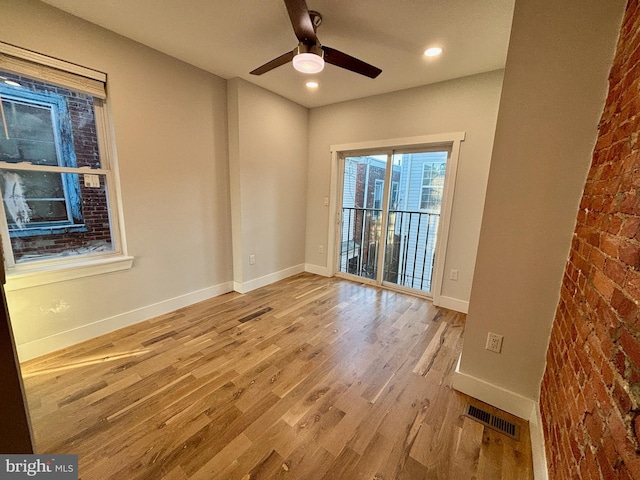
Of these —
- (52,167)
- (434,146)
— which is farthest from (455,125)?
(52,167)

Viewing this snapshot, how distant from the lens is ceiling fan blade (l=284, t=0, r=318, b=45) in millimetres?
1324

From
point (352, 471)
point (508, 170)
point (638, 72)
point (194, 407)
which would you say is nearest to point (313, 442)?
point (352, 471)

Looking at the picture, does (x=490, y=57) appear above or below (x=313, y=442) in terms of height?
above

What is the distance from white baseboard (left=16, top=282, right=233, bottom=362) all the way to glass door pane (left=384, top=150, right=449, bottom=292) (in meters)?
2.44

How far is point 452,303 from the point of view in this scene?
9.47 ft

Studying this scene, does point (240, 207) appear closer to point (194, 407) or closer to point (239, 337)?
point (239, 337)

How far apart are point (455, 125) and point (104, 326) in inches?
154

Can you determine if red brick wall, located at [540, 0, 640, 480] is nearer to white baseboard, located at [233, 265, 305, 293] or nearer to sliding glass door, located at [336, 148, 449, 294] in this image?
sliding glass door, located at [336, 148, 449, 294]

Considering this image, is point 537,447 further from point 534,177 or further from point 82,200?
point 82,200

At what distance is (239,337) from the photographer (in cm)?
223

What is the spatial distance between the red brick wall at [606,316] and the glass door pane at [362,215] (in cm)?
Result: 235

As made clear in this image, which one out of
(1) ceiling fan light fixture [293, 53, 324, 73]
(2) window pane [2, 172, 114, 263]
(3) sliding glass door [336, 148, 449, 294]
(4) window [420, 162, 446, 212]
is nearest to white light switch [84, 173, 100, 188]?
(2) window pane [2, 172, 114, 263]

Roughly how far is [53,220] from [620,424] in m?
3.25

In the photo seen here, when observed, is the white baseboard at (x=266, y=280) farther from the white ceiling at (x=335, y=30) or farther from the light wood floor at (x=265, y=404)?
the white ceiling at (x=335, y=30)
